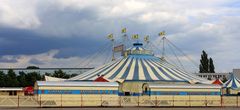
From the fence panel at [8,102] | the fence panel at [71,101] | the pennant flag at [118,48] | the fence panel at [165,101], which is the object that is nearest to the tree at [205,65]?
the pennant flag at [118,48]

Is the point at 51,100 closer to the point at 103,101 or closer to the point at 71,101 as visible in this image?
the point at 71,101

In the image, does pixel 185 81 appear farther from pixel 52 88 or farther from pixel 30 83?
pixel 30 83

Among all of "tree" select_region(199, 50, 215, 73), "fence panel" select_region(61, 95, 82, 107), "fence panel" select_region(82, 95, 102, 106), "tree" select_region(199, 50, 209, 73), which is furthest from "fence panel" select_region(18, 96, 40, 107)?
"tree" select_region(199, 50, 209, 73)

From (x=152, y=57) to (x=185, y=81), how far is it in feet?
28.2

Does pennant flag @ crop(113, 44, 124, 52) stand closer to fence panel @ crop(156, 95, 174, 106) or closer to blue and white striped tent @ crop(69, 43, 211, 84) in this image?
blue and white striped tent @ crop(69, 43, 211, 84)

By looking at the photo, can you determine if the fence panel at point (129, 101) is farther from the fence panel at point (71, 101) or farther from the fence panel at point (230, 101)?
the fence panel at point (230, 101)

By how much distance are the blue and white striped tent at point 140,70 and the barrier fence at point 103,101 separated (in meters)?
6.92

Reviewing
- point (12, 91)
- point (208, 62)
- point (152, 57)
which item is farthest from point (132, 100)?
point (208, 62)

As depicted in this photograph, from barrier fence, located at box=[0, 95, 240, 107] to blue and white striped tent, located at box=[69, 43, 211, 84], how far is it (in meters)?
6.92

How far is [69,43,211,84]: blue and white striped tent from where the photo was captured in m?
50.5

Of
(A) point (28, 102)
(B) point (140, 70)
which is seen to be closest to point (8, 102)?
(A) point (28, 102)

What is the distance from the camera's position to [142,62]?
55.1 metres

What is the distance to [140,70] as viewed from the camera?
52312mm

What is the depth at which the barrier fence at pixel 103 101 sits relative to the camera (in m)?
36.6
